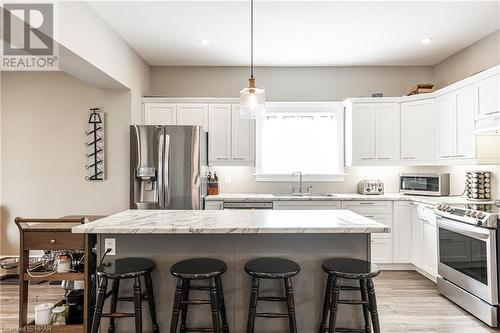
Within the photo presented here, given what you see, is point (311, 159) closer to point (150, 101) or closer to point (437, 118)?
point (437, 118)

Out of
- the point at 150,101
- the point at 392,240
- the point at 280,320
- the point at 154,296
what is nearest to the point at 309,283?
the point at 280,320

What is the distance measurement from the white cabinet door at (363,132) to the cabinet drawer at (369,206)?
659 mm

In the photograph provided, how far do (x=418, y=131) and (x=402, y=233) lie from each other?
145cm

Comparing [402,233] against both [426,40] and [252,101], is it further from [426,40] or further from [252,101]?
[252,101]

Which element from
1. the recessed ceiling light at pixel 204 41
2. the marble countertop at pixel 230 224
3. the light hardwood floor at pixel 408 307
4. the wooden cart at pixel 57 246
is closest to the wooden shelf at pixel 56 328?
the wooden cart at pixel 57 246

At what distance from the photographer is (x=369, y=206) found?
418 centimetres

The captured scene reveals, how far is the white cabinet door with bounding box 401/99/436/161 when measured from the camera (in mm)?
4234

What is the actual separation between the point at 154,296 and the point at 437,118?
4.10 metres

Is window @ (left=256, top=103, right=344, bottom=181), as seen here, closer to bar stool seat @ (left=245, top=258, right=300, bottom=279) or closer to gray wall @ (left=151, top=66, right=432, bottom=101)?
gray wall @ (left=151, top=66, right=432, bottom=101)

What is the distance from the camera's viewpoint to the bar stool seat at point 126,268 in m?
1.94

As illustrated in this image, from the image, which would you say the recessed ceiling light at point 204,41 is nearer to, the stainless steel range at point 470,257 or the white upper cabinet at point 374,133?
the white upper cabinet at point 374,133


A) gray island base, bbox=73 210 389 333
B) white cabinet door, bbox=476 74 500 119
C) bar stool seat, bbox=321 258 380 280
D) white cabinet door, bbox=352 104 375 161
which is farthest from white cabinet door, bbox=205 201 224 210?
white cabinet door, bbox=476 74 500 119

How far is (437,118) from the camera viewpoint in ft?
13.6

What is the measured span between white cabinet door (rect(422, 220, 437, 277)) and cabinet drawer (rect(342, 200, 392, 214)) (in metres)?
0.49
